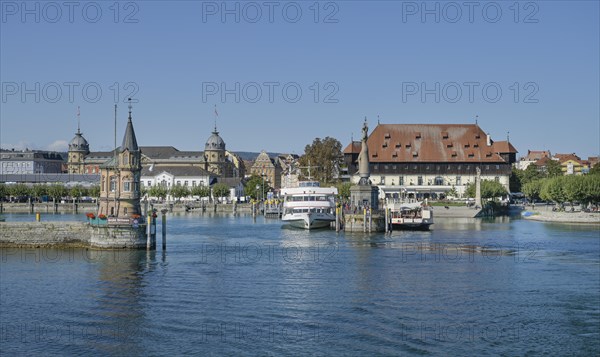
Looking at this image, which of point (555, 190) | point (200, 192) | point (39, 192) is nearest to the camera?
point (555, 190)

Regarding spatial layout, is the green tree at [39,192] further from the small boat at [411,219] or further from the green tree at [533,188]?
the small boat at [411,219]

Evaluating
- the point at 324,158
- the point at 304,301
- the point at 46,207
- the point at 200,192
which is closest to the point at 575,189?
the point at 324,158

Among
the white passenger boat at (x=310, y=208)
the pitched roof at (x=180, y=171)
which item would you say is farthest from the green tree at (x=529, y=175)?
the white passenger boat at (x=310, y=208)

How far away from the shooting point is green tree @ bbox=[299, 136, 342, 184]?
131 meters

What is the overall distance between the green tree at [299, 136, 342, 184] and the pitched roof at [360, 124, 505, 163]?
857cm

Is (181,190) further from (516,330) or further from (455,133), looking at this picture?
(516,330)

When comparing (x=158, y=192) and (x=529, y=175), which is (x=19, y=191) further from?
(x=529, y=175)

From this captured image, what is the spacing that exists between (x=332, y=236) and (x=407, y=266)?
69.9ft

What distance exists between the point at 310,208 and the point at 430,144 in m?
52.1

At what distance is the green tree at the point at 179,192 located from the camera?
15312 cm

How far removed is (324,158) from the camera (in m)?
133

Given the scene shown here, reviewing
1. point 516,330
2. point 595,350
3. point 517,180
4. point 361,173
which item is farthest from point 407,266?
point 517,180

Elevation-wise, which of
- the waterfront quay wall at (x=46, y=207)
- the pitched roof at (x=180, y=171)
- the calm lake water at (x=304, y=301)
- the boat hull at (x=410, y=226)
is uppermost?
the pitched roof at (x=180, y=171)

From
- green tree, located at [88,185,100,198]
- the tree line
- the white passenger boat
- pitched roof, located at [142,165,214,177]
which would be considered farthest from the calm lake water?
pitched roof, located at [142,165,214,177]
